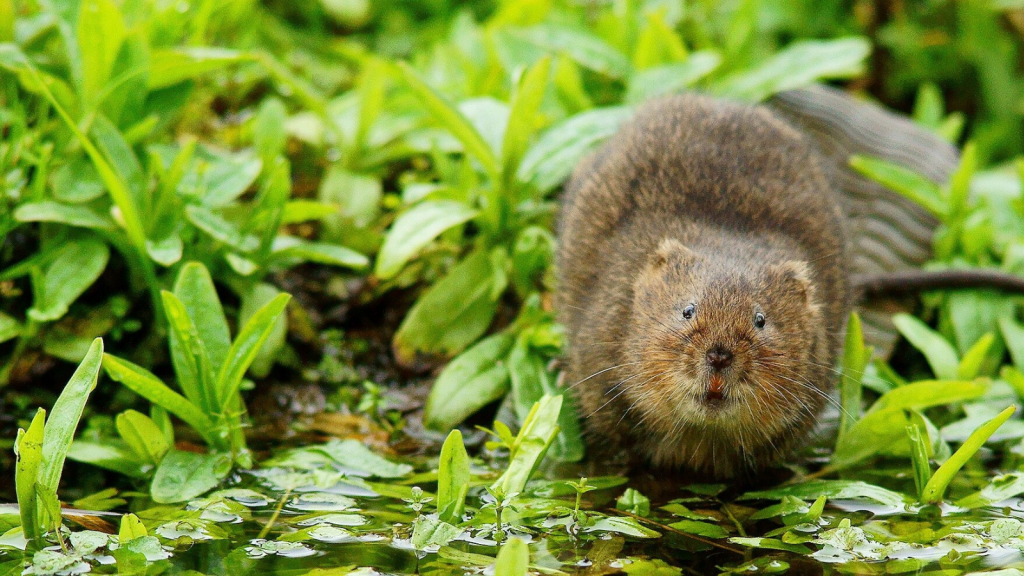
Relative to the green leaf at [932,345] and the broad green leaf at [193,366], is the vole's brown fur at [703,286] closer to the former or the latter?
the green leaf at [932,345]

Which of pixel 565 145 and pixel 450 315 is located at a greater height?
pixel 565 145

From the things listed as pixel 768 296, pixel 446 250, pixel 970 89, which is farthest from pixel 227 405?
pixel 970 89

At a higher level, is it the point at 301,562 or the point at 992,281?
the point at 992,281

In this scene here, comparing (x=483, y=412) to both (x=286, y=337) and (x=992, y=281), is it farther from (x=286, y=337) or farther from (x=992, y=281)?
(x=992, y=281)

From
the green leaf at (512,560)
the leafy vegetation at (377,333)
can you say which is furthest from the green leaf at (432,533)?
the green leaf at (512,560)

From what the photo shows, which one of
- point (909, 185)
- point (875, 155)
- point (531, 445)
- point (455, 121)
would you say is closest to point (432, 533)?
point (531, 445)

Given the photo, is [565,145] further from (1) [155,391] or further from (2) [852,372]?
(1) [155,391]

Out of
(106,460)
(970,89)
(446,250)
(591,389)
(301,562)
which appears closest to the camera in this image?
(301,562)
